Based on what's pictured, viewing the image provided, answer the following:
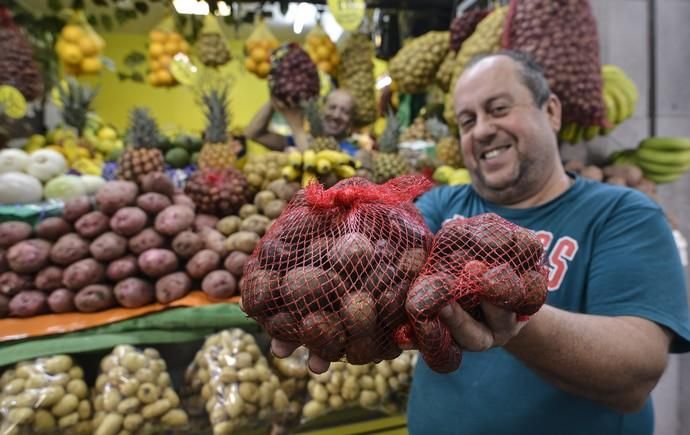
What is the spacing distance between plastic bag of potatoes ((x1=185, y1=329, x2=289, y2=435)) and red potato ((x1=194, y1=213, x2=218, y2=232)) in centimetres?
63

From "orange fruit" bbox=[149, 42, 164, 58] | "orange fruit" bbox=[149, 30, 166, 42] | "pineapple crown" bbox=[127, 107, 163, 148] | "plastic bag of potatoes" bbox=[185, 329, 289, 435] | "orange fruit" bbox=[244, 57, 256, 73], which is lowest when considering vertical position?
"plastic bag of potatoes" bbox=[185, 329, 289, 435]

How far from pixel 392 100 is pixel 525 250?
3.67 m

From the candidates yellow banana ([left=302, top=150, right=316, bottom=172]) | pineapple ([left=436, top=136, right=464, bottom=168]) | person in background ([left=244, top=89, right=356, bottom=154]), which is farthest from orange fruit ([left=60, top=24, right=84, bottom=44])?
pineapple ([left=436, top=136, right=464, bottom=168])

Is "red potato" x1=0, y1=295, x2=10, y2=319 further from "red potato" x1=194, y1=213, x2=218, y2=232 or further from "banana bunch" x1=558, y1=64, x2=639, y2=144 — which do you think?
"banana bunch" x1=558, y1=64, x2=639, y2=144

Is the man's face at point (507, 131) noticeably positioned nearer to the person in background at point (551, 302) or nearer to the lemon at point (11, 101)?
the person in background at point (551, 302)

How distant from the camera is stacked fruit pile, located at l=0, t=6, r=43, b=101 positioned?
9.54 feet

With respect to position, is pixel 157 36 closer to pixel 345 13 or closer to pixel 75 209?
pixel 345 13

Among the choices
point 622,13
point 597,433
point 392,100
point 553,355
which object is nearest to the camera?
point 553,355

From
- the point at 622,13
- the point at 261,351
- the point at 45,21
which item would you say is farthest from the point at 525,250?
the point at 45,21

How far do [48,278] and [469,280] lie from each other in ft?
7.19

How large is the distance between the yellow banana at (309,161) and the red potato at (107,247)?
105 cm

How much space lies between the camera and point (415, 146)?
127 inches

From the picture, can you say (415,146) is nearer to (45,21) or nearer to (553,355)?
(553,355)

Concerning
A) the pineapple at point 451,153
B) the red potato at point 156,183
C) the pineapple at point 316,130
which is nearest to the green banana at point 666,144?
the pineapple at point 451,153
